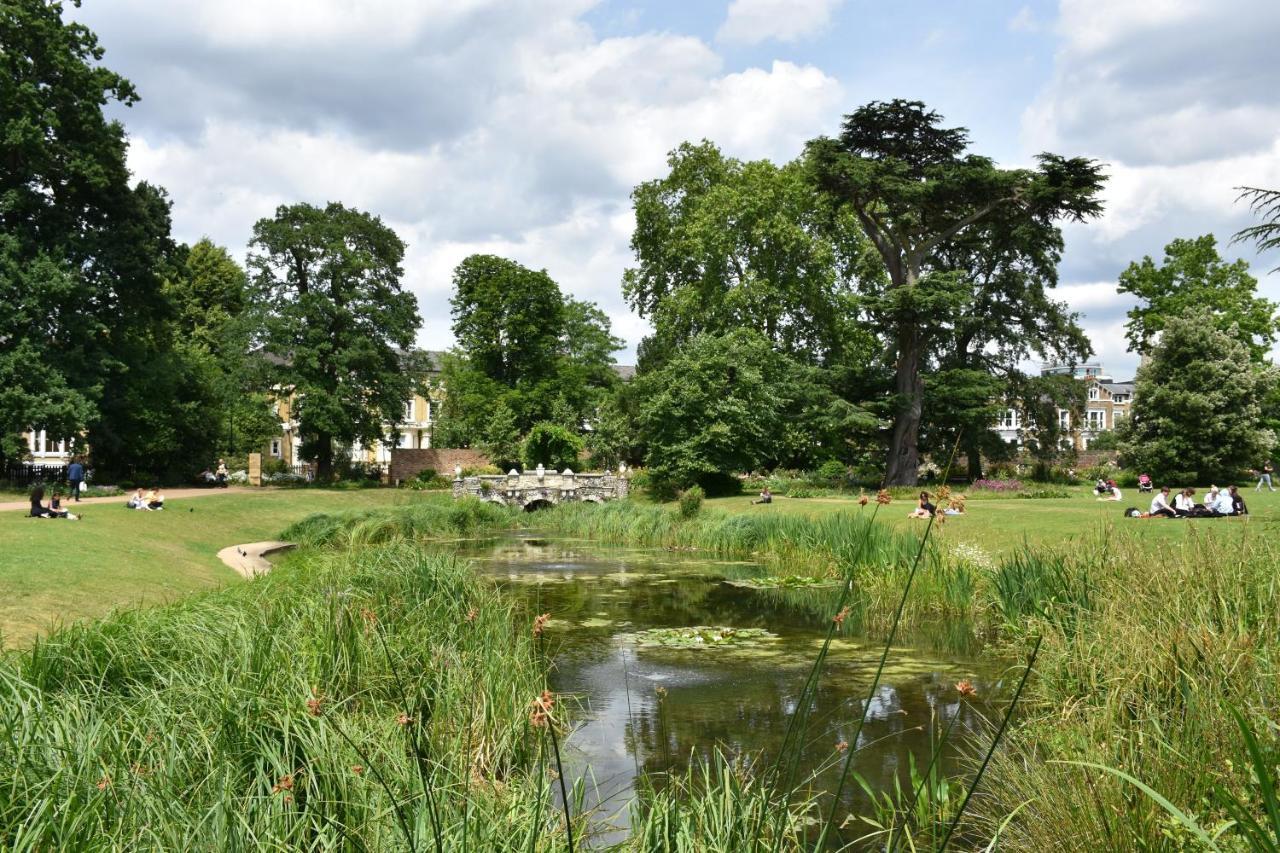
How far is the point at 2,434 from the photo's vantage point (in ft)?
95.8

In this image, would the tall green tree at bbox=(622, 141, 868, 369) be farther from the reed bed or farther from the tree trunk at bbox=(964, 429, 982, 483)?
the reed bed

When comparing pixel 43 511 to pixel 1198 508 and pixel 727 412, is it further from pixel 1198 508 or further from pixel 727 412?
pixel 1198 508

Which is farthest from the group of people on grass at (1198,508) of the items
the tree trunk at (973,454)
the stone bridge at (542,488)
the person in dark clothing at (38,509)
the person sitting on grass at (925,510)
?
the person in dark clothing at (38,509)

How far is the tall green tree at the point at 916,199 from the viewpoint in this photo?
99.3ft

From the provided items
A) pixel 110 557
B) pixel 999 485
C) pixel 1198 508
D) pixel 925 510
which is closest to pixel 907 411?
pixel 999 485

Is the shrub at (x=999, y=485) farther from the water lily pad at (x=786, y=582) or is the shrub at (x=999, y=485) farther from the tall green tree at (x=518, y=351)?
the tall green tree at (x=518, y=351)

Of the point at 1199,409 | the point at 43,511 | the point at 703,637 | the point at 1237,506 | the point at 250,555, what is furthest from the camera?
the point at 1199,409

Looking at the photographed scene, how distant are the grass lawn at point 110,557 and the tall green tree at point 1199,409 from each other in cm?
3027

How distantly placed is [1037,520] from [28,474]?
32.2 meters

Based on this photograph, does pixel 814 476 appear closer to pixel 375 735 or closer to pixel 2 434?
pixel 2 434

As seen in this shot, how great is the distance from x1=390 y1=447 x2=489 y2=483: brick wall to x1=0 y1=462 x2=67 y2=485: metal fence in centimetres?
1496

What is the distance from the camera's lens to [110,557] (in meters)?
14.4

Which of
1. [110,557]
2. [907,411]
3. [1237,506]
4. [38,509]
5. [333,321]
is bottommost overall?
[110,557]

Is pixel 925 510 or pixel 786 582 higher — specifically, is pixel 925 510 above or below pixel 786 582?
above
